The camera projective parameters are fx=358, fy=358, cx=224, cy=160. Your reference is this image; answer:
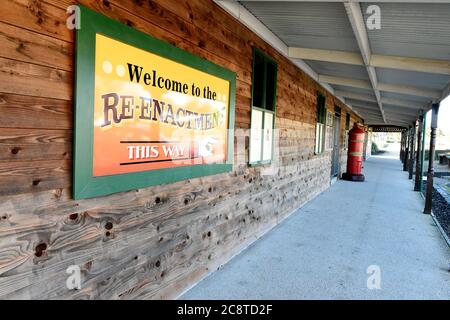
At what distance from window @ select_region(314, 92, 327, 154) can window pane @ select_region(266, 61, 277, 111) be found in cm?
337

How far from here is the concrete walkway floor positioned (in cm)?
325

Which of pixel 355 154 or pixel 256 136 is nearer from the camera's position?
pixel 256 136

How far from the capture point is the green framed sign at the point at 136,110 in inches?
78.6

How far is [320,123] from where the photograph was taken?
8477mm

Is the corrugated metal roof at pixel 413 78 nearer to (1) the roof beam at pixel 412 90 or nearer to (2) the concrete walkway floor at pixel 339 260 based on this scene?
(1) the roof beam at pixel 412 90

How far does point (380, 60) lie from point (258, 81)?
5.89 ft

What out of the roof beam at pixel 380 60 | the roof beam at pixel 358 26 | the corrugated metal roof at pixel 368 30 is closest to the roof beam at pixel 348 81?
the corrugated metal roof at pixel 368 30

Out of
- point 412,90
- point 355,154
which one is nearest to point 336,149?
point 355,154

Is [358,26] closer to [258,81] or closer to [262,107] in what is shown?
[258,81]

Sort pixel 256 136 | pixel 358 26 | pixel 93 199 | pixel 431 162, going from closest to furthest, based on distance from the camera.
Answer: pixel 93 199 < pixel 358 26 < pixel 256 136 < pixel 431 162

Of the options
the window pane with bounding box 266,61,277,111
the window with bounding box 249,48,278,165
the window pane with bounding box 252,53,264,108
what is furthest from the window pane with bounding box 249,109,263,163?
the window pane with bounding box 266,61,277,111

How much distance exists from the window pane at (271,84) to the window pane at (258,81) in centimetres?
29
